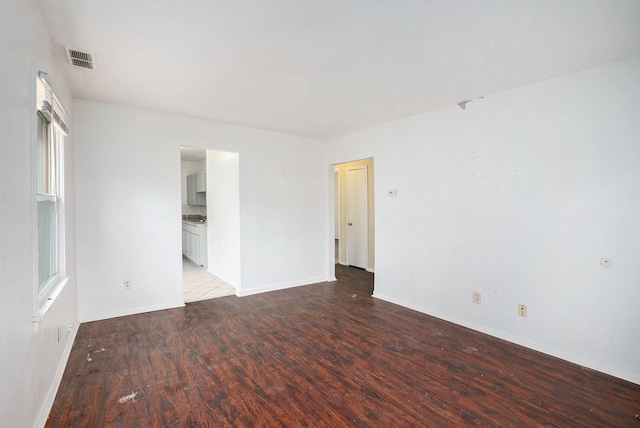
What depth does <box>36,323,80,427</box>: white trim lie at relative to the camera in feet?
6.14

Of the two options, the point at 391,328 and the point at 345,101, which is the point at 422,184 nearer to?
the point at 345,101

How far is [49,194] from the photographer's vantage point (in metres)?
2.39

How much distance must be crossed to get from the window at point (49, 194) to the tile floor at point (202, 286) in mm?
1961

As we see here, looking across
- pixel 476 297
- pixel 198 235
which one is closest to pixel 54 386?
pixel 476 297

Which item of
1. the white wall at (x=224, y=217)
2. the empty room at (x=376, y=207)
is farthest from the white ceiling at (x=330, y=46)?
the white wall at (x=224, y=217)

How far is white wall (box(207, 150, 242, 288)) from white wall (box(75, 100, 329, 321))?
0.52ft

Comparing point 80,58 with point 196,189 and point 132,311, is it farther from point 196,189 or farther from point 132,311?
point 196,189

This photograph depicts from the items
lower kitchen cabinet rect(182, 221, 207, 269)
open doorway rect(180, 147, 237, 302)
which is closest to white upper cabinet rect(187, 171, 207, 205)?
open doorway rect(180, 147, 237, 302)

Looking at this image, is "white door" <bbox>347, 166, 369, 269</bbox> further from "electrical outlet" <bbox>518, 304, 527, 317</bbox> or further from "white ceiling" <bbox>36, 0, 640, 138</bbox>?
"electrical outlet" <bbox>518, 304, 527, 317</bbox>

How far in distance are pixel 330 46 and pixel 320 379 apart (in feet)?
8.37

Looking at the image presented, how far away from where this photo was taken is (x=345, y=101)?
3459mm

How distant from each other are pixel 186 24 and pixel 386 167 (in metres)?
3.05

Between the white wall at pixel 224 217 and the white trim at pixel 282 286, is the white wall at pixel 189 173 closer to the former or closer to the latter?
the white wall at pixel 224 217

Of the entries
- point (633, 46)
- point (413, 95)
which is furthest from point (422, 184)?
point (633, 46)
